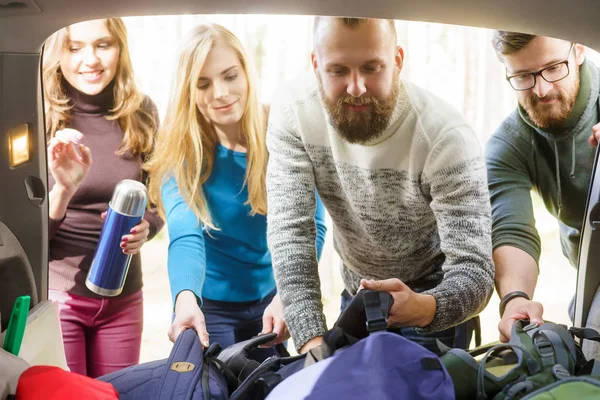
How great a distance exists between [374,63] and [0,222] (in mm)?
772

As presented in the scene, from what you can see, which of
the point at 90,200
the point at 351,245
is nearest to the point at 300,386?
the point at 351,245

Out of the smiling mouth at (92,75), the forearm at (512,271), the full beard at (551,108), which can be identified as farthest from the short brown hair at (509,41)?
the smiling mouth at (92,75)

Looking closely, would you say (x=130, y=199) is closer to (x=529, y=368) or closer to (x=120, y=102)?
(x=120, y=102)

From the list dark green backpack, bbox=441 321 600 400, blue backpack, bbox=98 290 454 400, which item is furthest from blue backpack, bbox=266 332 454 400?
dark green backpack, bbox=441 321 600 400

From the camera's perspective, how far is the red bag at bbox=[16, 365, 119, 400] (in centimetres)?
92

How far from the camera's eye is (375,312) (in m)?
1.07

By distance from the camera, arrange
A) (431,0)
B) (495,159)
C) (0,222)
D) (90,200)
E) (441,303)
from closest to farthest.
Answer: (431,0) → (0,222) → (441,303) → (495,159) → (90,200)

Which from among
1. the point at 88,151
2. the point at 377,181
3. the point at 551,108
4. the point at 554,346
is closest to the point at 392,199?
the point at 377,181

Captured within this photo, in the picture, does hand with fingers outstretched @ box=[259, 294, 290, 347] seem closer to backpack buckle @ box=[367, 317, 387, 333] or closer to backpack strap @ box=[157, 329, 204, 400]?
backpack strap @ box=[157, 329, 204, 400]

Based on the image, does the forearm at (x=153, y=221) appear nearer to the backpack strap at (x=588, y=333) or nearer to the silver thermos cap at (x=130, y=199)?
the silver thermos cap at (x=130, y=199)

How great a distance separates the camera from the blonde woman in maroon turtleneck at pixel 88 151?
1.59 meters

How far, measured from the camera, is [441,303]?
142cm

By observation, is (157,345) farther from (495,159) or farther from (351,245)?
(495,159)

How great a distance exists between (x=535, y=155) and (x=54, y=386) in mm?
1097
